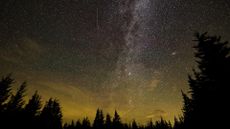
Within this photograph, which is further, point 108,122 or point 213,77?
point 108,122

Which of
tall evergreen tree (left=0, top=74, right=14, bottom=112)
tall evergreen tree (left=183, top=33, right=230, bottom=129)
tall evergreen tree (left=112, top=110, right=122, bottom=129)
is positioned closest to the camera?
tall evergreen tree (left=183, top=33, right=230, bottom=129)

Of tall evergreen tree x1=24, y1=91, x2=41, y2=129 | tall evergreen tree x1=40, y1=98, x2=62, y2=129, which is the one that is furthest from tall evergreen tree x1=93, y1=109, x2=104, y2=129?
tall evergreen tree x1=24, y1=91, x2=41, y2=129

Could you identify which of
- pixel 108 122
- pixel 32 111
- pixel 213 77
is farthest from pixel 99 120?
pixel 213 77

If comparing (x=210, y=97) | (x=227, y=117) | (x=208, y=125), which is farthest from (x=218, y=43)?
(x=208, y=125)

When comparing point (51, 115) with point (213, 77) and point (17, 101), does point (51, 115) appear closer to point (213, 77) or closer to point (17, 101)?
point (17, 101)

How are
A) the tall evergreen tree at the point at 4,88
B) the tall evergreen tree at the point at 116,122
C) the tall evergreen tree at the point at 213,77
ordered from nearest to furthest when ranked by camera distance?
the tall evergreen tree at the point at 213,77 → the tall evergreen tree at the point at 4,88 → the tall evergreen tree at the point at 116,122

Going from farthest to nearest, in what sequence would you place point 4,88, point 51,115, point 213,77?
point 51,115 → point 4,88 → point 213,77

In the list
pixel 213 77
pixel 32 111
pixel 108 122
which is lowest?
pixel 213 77

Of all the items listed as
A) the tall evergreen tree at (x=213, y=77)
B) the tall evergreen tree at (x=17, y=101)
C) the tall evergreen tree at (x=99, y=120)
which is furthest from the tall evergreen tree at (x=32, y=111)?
the tall evergreen tree at (x=213, y=77)

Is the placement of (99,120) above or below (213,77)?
above

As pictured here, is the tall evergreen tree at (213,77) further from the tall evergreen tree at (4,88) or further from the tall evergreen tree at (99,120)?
the tall evergreen tree at (99,120)

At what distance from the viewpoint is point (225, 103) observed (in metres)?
13.1

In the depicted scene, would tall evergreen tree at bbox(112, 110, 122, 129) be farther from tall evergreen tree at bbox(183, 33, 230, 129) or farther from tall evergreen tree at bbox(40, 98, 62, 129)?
tall evergreen tree at bbox(183, 33, 230, 129)

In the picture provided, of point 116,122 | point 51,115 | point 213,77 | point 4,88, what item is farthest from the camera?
point 116,122
